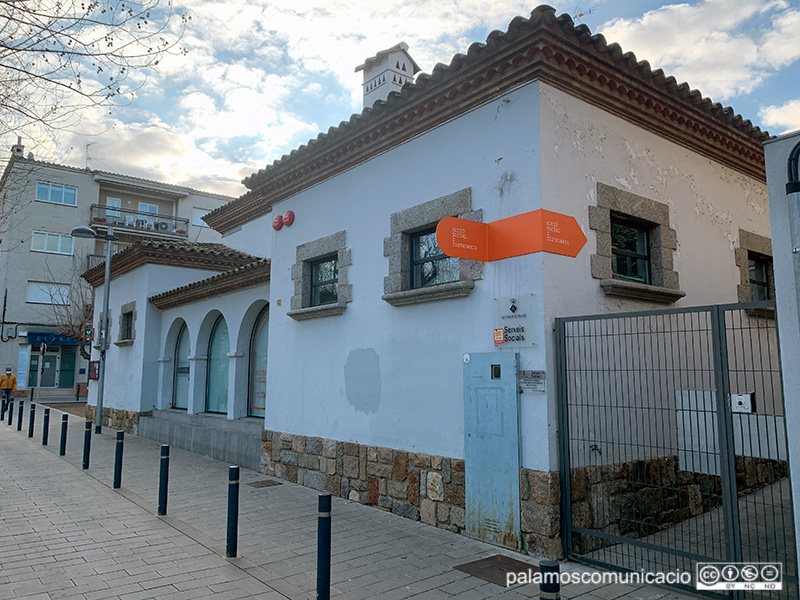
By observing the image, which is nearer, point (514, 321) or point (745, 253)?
point (514, 321)

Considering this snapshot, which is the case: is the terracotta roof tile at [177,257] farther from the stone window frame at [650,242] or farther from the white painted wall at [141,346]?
the stone window frame at [650,242]

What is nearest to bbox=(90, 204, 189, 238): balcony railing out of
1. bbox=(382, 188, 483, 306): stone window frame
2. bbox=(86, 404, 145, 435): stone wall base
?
bbox=(86, 404, 145, 435): stone wall base

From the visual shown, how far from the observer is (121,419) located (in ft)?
53.8

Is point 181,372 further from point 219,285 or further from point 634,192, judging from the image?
point 634,192

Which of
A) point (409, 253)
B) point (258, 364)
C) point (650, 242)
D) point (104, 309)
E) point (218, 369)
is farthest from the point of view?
point (104, 309)

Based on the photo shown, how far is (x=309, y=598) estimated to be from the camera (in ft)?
14.4

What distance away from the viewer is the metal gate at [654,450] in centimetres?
437

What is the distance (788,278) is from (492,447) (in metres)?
3.11

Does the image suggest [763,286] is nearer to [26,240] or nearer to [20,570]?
[20,570]

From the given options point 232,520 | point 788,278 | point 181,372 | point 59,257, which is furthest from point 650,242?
point 59,257

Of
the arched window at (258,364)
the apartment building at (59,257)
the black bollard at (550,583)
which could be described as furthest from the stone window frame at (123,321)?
the black bollard at (550,583)

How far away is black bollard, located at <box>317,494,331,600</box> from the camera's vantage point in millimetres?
4051

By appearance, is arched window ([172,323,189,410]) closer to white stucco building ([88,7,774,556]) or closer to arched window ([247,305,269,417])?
arched window ([247,305,269,417])

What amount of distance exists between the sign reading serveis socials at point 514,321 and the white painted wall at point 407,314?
0.30 feet
